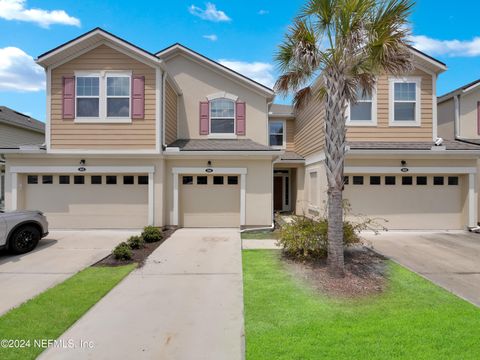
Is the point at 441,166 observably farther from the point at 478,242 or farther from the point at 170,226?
the point at 170,226

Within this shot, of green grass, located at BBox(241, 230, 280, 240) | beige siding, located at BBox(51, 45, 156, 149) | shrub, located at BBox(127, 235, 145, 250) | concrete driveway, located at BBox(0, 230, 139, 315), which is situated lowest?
concrete driveway, located at BBox(0, 230, 139, 315)

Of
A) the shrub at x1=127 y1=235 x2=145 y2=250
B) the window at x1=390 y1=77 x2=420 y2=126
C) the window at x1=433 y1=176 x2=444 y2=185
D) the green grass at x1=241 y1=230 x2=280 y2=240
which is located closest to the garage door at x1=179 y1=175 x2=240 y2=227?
the green grass at x1=241 y1=230 x2=280 y2=240

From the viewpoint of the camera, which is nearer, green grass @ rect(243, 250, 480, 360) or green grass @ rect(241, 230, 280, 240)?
green grass @ rect(243, 250, 480, 360)

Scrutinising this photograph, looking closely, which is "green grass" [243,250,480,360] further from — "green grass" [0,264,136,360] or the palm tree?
"green grass" [0,264,136,360]

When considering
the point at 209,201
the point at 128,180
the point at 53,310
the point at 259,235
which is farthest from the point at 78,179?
the point at 53,310

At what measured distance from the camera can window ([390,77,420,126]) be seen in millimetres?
11578

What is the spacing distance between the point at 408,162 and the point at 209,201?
781 cm

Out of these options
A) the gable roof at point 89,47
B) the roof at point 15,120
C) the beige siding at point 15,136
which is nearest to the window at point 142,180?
the gable roof at point 89,47

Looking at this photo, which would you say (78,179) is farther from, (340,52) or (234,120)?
(340,52)

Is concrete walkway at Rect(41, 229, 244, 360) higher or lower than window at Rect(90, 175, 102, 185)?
lower

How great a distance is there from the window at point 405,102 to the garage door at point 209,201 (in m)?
6.84

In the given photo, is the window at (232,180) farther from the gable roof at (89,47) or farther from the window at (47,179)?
the window at (47,179)

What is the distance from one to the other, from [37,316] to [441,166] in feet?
42.2

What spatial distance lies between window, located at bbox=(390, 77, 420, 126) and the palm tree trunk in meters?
6.98
